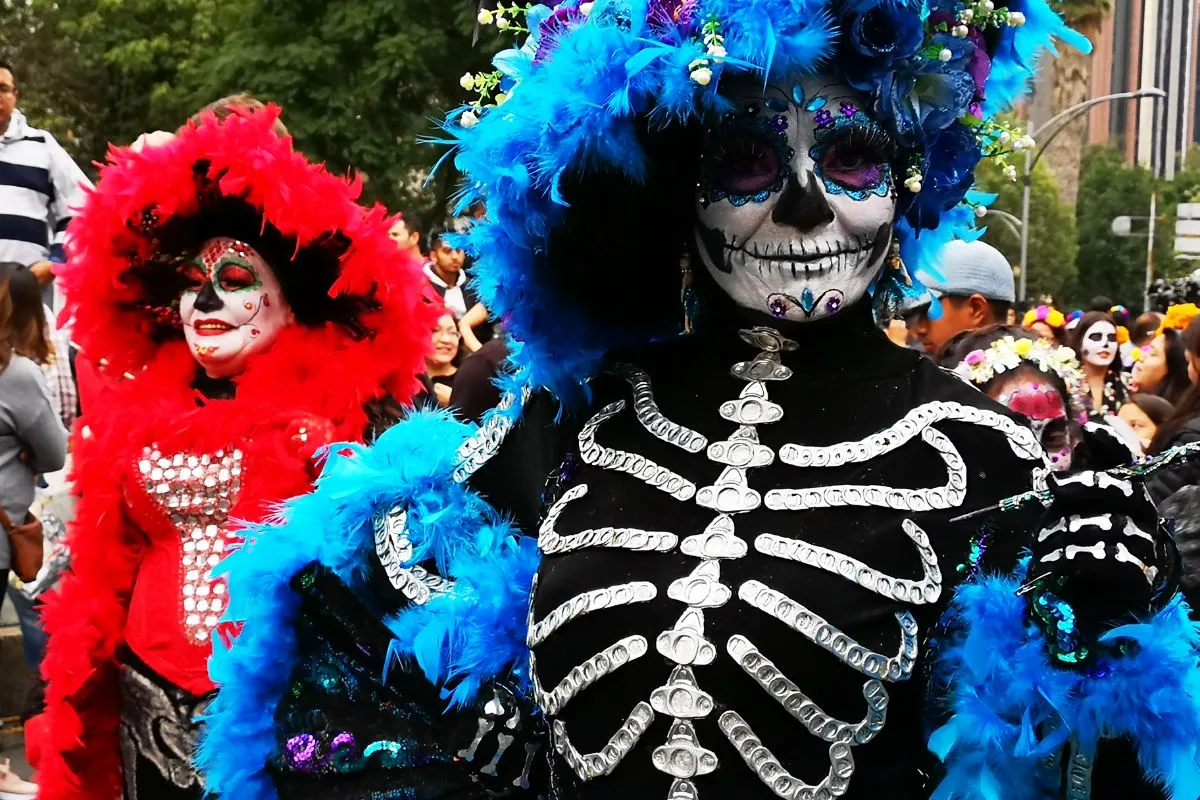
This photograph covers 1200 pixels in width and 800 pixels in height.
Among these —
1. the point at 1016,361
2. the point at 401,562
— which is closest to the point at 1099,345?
the point at 1016,361

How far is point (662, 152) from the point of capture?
207 centimetres

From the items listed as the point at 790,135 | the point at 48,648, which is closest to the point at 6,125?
the point at 48,648

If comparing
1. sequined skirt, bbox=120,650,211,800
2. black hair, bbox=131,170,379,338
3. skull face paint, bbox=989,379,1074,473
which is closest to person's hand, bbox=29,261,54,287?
black hair, bbox=131,170,379,338

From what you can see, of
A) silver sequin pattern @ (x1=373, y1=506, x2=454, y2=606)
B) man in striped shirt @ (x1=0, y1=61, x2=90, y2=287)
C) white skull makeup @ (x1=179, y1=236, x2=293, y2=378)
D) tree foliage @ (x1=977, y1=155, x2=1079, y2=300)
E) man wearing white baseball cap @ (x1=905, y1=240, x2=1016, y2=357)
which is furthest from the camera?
tree foliage @ (x1=977, y1=155, x2=1079, y2=300)

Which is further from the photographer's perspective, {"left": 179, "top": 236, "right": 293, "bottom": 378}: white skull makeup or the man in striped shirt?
the man in striped shirt

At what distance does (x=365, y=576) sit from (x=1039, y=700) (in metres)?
1.09

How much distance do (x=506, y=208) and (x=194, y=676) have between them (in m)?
1.77

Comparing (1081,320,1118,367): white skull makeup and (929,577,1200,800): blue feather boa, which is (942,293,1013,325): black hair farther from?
(929,577,1200,800): blue feather boa

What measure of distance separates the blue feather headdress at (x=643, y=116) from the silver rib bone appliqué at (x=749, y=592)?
0.25 m

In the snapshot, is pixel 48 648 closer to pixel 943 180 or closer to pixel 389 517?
pixel 389 517

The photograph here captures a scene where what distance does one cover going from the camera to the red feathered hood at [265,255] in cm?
355

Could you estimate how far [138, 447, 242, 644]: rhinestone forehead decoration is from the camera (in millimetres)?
3400

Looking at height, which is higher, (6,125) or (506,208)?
(6,125)

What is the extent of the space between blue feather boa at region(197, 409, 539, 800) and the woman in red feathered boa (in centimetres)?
92
